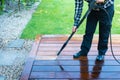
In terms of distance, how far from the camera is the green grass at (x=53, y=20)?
21.9 ft

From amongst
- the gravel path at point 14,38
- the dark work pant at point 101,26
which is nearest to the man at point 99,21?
the dark work pant at point 101,26

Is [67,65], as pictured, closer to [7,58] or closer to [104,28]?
[104,28]

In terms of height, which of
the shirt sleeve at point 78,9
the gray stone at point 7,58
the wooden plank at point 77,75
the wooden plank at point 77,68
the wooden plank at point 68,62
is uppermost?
the shirt sleeve at point 78,9

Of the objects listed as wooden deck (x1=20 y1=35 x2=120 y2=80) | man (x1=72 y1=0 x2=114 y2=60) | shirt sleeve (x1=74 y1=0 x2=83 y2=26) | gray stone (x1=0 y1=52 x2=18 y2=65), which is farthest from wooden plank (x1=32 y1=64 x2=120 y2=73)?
gray stone (x1=0 y1=52 x2=18 y2=65)

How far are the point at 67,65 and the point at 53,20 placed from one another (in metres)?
3.65

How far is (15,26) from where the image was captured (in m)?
7.13

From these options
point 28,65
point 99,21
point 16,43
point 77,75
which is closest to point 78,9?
point 99,21

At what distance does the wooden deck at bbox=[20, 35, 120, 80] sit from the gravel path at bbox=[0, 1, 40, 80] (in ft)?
1.34

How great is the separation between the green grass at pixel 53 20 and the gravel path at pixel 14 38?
18 cm

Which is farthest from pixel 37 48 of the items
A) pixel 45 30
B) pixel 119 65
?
pixel 45 30

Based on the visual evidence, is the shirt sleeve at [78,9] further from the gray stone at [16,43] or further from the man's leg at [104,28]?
the gray stone at [16,43]

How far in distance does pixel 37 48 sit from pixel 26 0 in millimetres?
4270

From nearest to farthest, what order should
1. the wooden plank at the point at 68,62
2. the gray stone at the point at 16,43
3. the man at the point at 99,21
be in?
the man at the point at 99,21
the wooden plank at the point at 68,62
the gray stone at the point at 16,43

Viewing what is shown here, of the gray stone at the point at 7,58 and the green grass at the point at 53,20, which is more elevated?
the gray stone at the point at 7,58
